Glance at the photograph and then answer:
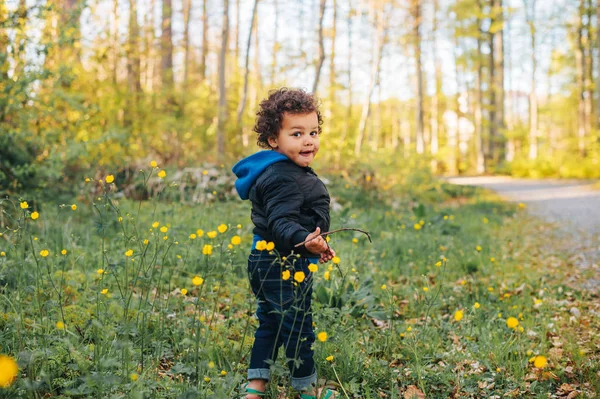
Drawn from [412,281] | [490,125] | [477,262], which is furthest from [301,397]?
[490,125]

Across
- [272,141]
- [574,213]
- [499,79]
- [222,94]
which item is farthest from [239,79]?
[272,141]

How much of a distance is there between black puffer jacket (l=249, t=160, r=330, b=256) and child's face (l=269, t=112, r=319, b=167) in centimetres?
5

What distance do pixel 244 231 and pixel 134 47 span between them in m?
6.97

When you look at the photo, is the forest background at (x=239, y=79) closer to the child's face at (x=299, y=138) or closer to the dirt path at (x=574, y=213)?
the dirt path at (x=574, y=213)

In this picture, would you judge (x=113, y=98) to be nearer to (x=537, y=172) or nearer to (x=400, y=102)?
(x=537, y=172)

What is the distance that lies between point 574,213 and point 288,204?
8196 mm

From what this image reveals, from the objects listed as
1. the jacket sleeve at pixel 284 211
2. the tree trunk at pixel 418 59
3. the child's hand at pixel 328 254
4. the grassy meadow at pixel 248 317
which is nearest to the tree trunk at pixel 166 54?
the grassy meadow at pixel 248 317

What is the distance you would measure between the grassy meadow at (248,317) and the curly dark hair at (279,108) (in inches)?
22.1

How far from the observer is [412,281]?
4.57 m

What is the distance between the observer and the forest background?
6.47 m

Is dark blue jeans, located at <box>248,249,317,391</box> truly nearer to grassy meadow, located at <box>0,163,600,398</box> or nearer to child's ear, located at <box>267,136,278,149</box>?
grassy meadow, located at <box>0,163,600,398</box>

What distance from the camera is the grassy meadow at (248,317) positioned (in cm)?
227

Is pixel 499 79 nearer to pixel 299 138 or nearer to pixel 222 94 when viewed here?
pixel 222 94

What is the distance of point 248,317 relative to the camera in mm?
2230
